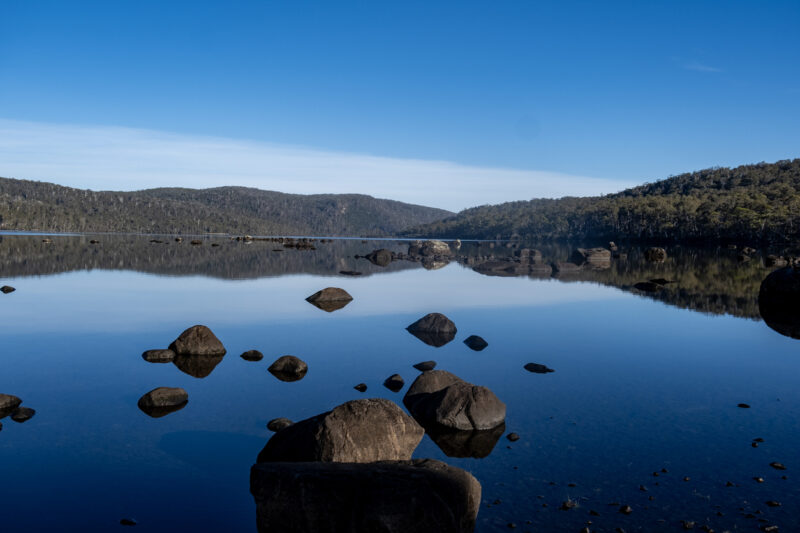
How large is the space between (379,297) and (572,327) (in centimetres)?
1570

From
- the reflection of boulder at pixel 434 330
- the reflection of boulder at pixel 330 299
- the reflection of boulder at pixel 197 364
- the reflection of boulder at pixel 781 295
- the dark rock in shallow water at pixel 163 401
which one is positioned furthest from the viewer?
the reflection of boulder at pixel 781 295

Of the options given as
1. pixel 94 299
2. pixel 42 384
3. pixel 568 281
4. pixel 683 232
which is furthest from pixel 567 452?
pixel 683 232

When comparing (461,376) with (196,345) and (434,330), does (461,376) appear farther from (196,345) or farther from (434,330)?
(196,345)

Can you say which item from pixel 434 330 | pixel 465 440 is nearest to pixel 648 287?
pixel 434 330

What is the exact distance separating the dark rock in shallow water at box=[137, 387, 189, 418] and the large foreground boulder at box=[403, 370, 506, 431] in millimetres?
6527

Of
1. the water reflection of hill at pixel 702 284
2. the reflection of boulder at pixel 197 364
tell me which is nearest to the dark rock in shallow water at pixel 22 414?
the reflection of boulder at pixel 197 364

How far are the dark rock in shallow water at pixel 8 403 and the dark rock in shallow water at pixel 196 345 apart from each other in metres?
6.34

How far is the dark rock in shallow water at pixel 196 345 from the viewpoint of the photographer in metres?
21.1

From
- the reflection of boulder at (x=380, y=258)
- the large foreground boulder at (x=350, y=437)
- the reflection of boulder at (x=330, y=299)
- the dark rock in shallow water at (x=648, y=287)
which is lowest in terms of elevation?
the reflection of boulder at (x=380, y=258)

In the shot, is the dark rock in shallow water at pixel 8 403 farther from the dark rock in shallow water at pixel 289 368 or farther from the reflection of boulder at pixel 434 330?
the reflection of boulder at pixel 434 330

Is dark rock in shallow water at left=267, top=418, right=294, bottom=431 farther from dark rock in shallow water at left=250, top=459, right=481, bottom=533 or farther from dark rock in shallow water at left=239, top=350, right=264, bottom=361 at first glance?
dark rock in shallow water at left=239, top=350, right=264, bottom=361

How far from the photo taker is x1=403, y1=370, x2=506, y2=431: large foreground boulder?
13.7 m

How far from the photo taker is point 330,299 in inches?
1465

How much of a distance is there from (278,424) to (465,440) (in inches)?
186
